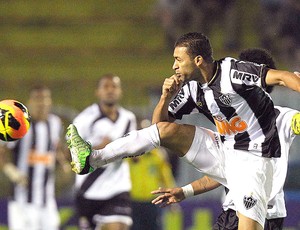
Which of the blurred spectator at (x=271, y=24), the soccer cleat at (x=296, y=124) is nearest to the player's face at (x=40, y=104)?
the blurred spectator at (x=271, y=24)

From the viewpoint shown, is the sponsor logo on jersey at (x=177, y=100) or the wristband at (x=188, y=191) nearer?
the sponsor logo on jersey at (x=177, y=100)

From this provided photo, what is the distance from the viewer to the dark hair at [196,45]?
21.3ft

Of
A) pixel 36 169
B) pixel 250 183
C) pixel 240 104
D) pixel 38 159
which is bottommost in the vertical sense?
pixel 36 169

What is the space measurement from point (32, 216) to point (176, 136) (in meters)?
5.29

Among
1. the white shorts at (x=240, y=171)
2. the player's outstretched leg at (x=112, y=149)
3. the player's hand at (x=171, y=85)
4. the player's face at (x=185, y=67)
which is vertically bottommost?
the white shorts at (x=240, y=171)

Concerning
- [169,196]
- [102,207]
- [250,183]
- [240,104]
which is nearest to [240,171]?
[250,183]

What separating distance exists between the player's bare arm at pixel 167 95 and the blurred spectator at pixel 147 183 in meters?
4.25

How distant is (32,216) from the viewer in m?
11.5

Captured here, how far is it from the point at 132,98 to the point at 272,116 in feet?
22.5

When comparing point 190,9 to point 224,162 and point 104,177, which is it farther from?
point 224,162

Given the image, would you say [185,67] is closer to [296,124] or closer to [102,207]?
[296,124]

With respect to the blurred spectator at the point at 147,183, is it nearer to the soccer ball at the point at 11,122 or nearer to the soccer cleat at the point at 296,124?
the soccer ball at the point at 11,122

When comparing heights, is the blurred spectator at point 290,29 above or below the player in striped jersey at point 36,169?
above

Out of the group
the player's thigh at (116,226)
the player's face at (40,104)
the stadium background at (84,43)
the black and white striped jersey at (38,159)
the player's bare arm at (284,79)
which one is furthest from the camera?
the stadium background at (84,43)
